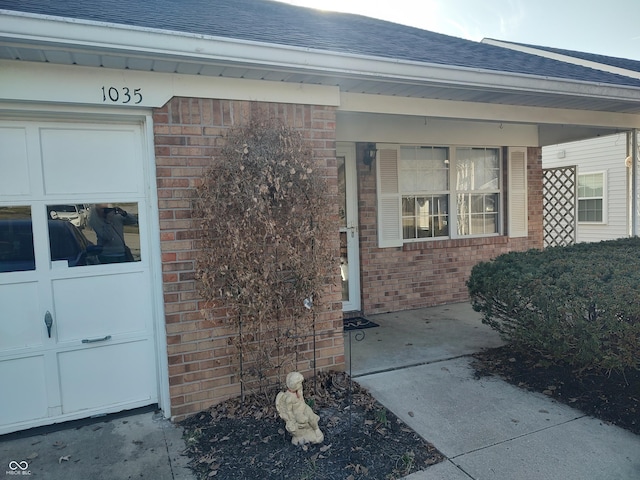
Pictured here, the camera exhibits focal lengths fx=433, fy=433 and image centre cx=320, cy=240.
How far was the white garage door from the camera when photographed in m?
3.15

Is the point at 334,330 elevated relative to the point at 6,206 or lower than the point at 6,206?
→ lower

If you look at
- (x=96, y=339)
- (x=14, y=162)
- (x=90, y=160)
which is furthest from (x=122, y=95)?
(x=96, y=339)

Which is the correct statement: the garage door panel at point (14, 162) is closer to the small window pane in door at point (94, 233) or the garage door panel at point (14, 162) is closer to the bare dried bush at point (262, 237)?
the small window pane in door at point (94, 233)

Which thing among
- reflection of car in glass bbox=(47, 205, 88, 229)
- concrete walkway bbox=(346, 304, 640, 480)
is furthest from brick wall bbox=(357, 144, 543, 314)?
reflection of car in glass bbox=(47, 205, 88, 229)

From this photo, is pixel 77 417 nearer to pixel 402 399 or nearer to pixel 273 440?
pixel 273 440

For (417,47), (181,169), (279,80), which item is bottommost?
(181,169)

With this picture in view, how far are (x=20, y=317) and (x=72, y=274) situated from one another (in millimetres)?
456

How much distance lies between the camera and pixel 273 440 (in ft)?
10.1

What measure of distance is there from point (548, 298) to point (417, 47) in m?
3.00

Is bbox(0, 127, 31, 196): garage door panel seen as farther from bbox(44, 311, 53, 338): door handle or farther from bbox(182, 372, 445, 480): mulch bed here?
bbox(182, 372, 445, 480): mulch bed

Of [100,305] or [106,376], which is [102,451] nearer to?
[106,376]

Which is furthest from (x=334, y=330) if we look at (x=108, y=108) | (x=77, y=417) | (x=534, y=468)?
(x=108, y=108)

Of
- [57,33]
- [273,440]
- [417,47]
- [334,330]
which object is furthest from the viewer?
[417,47]

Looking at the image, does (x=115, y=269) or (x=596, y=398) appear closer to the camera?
(x=115, y=269)
